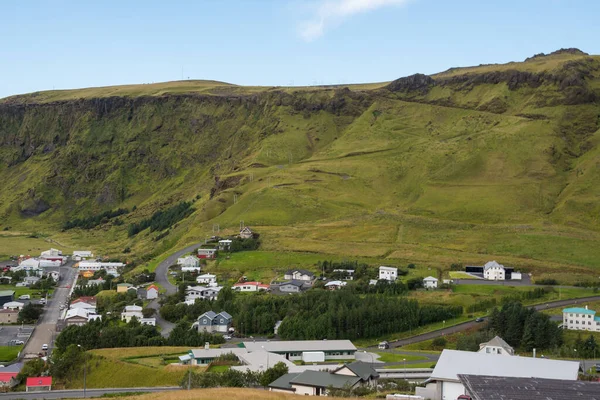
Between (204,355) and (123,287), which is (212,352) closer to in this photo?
(204,355)

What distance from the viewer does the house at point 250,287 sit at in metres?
88.1

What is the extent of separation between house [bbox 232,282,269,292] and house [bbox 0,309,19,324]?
25128 mm

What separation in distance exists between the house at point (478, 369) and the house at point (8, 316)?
6287cm

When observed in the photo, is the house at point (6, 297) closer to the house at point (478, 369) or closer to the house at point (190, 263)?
the house at point (190, 263)

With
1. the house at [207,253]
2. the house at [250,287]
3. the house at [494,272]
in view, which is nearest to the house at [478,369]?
the house at [250,287]

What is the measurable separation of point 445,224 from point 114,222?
90390mm

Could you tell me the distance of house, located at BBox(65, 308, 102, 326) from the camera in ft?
265

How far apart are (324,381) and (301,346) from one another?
68.3 ft

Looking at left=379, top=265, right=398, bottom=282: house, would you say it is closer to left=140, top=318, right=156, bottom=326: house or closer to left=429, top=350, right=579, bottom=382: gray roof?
left=140, top=318, right=156, bottom=326: house

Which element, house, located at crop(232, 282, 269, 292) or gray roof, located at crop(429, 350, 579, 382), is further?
house, located at crop(232, 282, 269, 292)

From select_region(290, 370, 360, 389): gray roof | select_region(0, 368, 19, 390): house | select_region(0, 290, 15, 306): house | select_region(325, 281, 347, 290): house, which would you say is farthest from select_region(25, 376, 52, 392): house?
select_region(0, 290, 15, 306): house

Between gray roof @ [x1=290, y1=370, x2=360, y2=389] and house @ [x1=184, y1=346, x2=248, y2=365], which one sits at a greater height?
gray roof @ [x1=290, y1=370, x2=360, y2=389]

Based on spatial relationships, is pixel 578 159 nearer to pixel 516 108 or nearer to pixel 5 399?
pixel 516 108

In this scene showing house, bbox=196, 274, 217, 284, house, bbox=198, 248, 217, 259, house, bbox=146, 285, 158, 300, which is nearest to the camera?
house, bbox=146, 285, 158, 300
